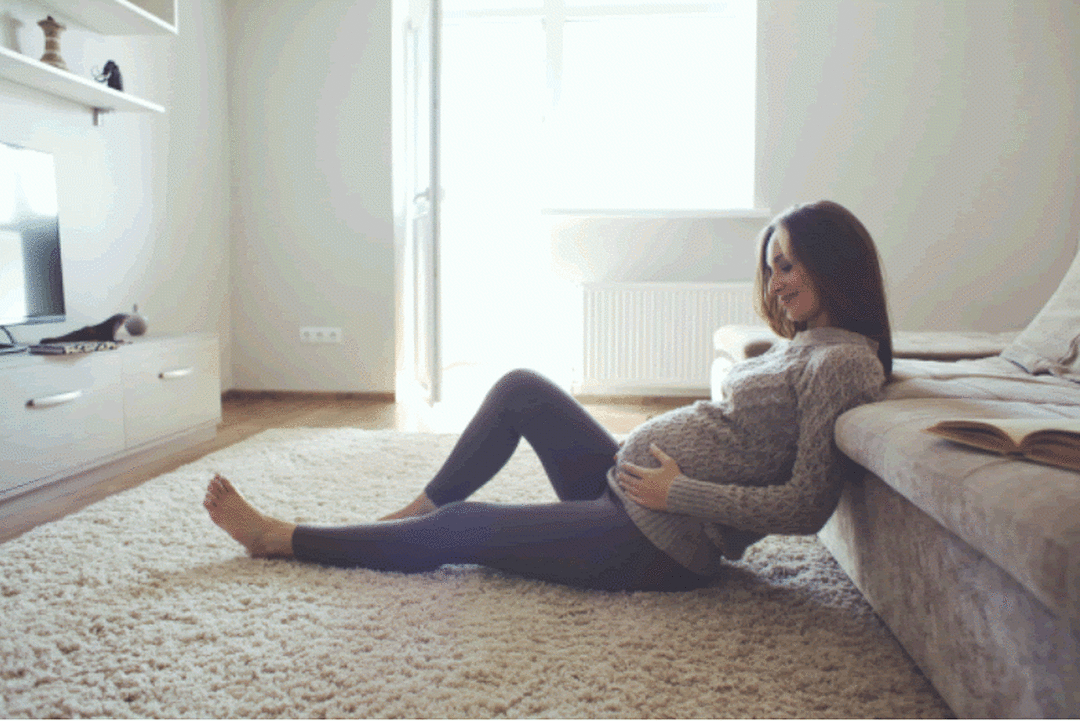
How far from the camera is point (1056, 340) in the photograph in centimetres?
169

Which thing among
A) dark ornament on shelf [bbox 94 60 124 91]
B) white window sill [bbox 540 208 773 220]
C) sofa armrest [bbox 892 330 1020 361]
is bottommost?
sofa armrest [bbox 892 330 1020 361]

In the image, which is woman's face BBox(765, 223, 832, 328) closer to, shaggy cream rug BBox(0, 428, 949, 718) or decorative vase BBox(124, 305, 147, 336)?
shaggy cream rug BBox(0, 428, 949, 718)

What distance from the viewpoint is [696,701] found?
A: 0.99m

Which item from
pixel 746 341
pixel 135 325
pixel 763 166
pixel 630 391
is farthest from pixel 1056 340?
pixel 135 325

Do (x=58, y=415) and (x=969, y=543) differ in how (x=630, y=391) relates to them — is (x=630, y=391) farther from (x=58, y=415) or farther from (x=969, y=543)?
(x=969, y=543)

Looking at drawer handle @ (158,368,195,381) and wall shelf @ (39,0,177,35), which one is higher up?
wall shelf @ (39,0,177,35)

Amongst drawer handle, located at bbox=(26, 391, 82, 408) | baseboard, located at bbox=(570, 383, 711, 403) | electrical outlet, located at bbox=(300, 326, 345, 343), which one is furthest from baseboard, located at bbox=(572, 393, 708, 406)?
drawer handle, located at bbox=(26, 391, 82, 408)

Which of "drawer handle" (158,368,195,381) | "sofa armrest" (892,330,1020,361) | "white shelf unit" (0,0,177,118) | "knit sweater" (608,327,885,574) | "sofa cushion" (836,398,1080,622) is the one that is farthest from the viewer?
"drawer handle" (158,368,195,381)

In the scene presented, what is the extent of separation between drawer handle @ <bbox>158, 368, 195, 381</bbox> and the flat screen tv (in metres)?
0.35

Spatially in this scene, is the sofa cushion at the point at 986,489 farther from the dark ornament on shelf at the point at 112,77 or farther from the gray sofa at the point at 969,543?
the dark ornament on shelf at the point at 112,77

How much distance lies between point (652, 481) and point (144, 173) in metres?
2.92

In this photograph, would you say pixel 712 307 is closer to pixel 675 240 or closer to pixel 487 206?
pixel 675 240

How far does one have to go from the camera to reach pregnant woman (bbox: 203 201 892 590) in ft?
3.80

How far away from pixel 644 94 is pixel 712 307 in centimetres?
134
